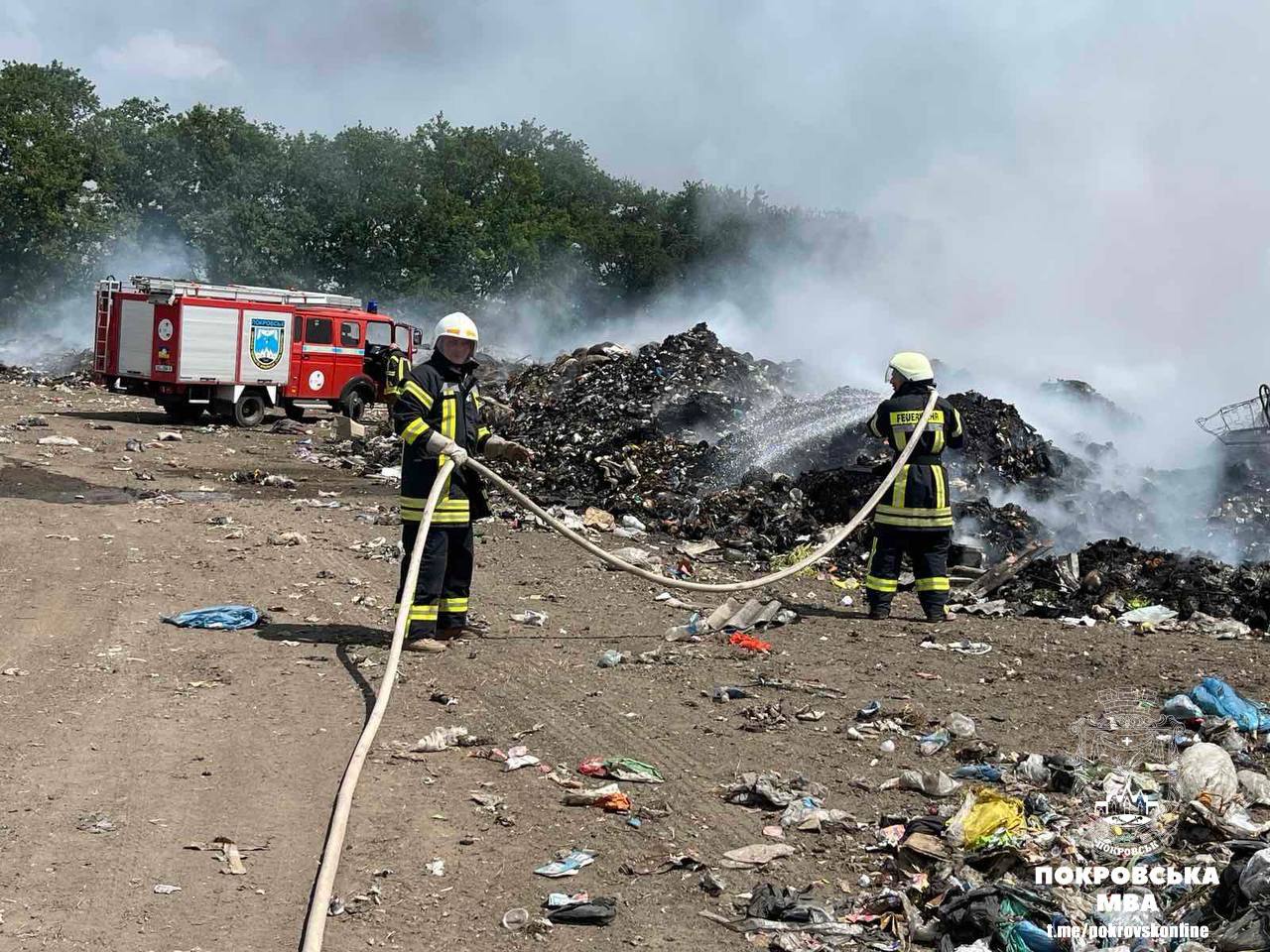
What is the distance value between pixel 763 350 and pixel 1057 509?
1897cm

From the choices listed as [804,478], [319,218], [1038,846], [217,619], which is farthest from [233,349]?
[319,218]

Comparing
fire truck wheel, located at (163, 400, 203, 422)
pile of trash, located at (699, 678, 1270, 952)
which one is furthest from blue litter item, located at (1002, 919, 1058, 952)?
fire truck wheel, located at (163, 400, 203, 422)

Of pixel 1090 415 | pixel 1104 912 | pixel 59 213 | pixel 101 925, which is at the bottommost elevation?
pixel 101 925

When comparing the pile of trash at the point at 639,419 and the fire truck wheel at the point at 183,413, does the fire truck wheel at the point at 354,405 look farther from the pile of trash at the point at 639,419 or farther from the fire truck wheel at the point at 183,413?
the pile of trash at the point at 639,419

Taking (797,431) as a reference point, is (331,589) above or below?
below

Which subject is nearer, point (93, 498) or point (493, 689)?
point (493, 689)

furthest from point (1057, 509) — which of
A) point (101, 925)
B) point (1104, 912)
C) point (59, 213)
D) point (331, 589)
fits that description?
point (59, 213)

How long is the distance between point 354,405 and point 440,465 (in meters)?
16.5

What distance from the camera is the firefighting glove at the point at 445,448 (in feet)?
22.8

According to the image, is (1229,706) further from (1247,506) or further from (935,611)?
(1247,506)

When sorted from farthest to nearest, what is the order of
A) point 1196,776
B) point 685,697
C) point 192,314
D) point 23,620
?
point 192,314
point 23,620
point 685,697
point 1196,776

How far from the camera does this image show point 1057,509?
12.6 metres

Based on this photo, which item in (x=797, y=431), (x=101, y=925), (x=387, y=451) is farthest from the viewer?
(x=387, y=451)

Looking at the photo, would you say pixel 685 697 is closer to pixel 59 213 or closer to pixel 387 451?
pixel 387 451
